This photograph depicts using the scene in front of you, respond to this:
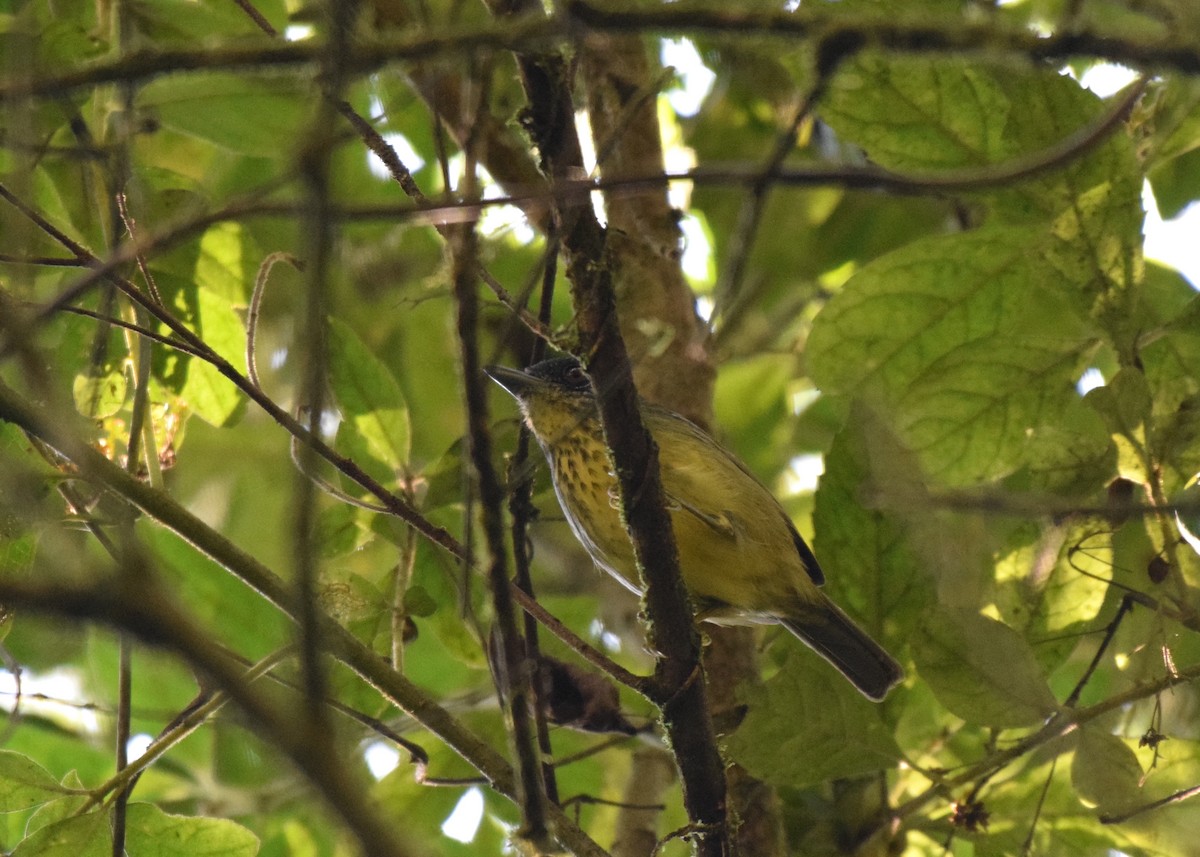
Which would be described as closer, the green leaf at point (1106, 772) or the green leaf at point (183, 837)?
the green leaf at point (1106, 772)

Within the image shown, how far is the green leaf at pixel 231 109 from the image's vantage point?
9.64 ft

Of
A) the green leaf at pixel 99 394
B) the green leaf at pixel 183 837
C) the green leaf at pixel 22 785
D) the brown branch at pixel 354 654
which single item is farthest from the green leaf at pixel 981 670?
the green leaf at pixel 99 394

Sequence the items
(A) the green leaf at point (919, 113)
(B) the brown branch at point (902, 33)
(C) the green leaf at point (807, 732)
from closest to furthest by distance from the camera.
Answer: (B) the brown branch at point (902, 33) < (C) the green leaf at point (807, 732) < (A) the green leaf at point (919, 113)

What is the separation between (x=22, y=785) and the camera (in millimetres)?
2484

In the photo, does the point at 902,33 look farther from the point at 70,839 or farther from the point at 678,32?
the point at 70,839

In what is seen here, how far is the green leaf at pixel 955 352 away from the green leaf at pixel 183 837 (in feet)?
5.13

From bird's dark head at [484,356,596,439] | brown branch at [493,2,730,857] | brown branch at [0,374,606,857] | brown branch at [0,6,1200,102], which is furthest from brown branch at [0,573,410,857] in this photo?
bird's dark head at [484,356,596,439]

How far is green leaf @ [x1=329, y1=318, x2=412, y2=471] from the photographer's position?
302 cm

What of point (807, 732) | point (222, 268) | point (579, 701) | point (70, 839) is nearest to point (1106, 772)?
point (807, 732)

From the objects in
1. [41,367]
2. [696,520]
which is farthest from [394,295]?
[41,367]

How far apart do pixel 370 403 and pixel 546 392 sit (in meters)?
0.97

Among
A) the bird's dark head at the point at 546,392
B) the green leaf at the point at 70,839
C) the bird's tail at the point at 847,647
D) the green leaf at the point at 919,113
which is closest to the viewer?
the green leaf at the point at 70,839

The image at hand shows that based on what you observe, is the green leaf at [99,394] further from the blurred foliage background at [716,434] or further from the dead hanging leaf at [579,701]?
the dead hanging leaf at [579,701]

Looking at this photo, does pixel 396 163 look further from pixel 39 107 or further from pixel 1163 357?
pixel 1163 357
